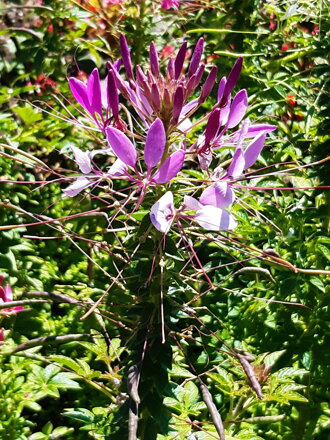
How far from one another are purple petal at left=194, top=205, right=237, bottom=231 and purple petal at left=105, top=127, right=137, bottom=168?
0.41 feet

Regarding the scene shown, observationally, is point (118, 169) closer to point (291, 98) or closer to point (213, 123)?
point (213, 123)

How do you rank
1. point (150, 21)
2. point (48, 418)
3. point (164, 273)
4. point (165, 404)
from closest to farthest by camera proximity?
point (164, 273) < point (165, 404) < point (48, 418) < point (150, 21)

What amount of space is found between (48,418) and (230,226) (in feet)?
3.39

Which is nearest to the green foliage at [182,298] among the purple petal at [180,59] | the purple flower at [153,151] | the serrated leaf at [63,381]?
the serrated leaf at [63,381]

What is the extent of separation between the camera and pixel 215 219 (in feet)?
2.90

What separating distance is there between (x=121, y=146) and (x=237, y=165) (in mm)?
173

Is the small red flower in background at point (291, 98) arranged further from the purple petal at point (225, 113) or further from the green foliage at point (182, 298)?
the purple petal at point (225, 113)

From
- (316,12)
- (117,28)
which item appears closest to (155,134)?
(316,12)

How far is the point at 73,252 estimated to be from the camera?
1.87 metres

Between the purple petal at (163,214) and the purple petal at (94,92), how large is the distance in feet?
0.61

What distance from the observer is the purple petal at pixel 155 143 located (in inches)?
33.8

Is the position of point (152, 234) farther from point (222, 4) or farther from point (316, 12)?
point (222, 4)

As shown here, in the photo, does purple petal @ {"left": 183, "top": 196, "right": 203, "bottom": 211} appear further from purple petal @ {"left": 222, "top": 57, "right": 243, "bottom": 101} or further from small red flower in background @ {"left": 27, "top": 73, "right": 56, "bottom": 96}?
small red flower in background @ {"left": 27, "top": 73, "right": 56, "bottom": 96}

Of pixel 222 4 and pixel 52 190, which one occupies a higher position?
pixel 222 4
